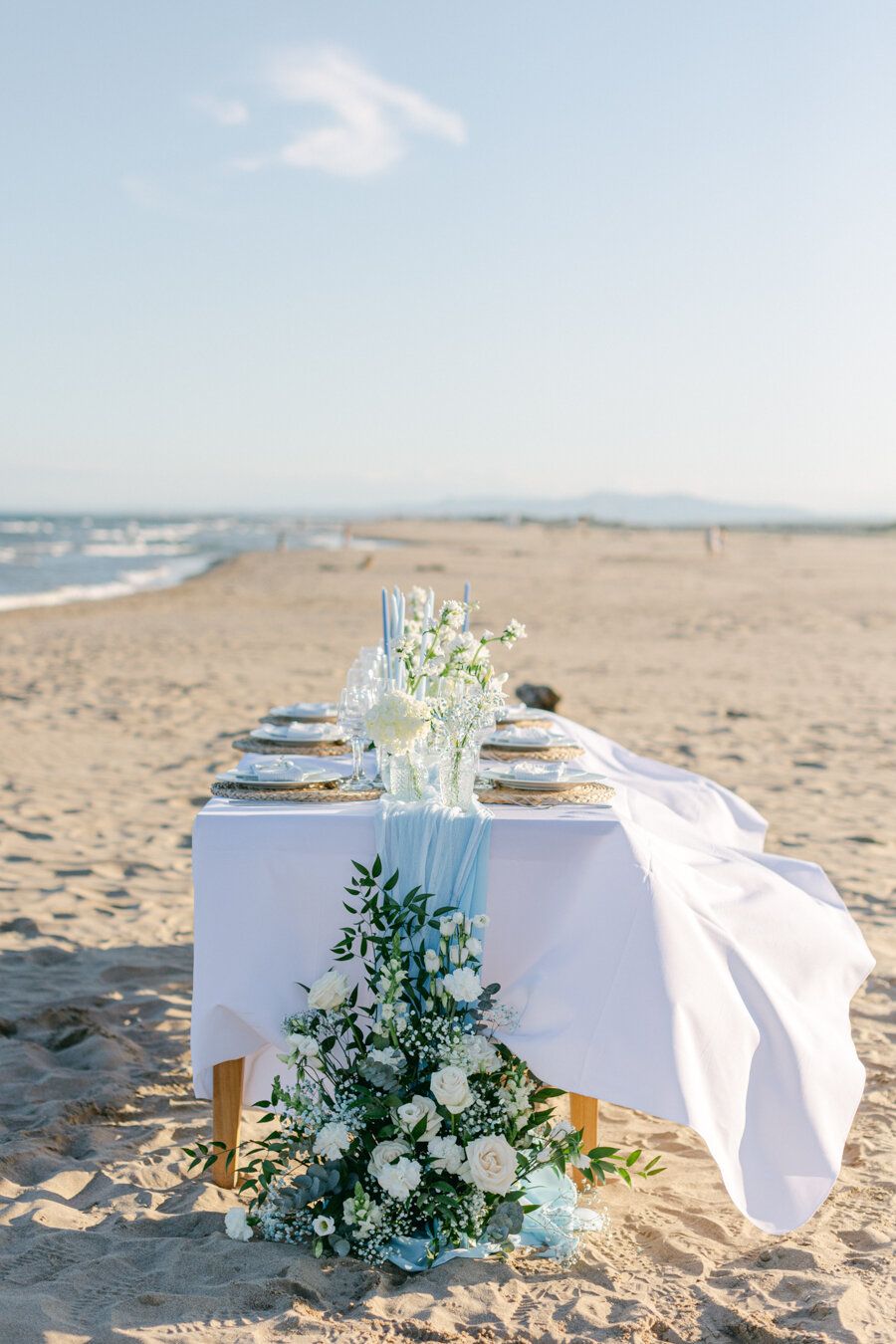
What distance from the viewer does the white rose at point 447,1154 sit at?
2.45m

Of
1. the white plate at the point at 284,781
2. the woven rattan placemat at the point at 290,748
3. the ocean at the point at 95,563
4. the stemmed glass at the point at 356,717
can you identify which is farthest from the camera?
the ocean at the point at 95,563

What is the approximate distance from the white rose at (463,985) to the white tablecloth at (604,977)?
222 millimetres

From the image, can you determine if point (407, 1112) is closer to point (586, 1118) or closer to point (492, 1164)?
point (492, 1164)

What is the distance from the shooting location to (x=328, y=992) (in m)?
2.50

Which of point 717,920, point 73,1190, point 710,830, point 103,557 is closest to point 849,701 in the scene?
point 710,830

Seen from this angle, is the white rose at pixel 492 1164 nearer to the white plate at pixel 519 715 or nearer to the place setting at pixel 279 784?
the place setting at pixel 279 784

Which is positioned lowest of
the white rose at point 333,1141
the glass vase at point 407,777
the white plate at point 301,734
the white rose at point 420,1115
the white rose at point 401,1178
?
the white rose at point 401,1178

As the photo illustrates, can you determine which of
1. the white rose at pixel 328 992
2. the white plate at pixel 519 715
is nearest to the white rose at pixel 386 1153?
the white rose at pixel 328 992

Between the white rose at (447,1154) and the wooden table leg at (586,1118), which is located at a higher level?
the white rose at (447,1154)

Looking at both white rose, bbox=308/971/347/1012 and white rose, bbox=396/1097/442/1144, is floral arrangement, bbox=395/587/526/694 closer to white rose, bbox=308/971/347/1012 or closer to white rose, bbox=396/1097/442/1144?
white rose, bbox=308/971/347/1012

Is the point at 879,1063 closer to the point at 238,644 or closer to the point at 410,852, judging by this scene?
the point at 410,852

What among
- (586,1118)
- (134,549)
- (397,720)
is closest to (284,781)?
(397,720)

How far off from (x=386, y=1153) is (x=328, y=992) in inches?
13.8

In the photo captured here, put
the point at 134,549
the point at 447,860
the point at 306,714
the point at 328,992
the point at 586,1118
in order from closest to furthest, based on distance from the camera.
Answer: the point at 328,992 → the point at 447,860 → the point at 586,1118 → the point at 306,714 → the point at 134,549
